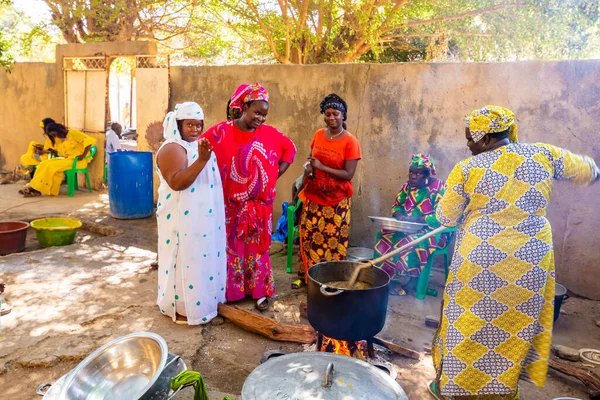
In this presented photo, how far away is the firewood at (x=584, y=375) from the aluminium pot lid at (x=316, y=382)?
1.79 metres

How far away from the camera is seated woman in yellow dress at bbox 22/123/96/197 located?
8422 millimetres

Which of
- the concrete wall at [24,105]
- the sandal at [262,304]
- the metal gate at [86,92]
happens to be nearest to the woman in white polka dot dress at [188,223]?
the sandal at [262,304]

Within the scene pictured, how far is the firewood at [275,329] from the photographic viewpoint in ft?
10.9

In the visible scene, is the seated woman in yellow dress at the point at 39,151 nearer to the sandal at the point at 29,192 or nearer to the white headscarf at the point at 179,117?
the sandal at the point at 29,192

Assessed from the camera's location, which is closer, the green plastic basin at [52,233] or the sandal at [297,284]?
the sandal at [297,284]

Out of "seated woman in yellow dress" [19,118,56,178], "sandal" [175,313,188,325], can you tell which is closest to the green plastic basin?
"sandal" [175,313,188,325]

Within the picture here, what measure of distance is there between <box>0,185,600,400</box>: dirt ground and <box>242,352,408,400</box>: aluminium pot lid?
1.09 m

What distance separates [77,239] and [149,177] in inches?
55.3

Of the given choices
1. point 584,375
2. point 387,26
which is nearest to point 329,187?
point 584,375

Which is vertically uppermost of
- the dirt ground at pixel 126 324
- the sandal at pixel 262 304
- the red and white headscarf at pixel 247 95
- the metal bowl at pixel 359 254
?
the red and white headscarf at pixel 247 95

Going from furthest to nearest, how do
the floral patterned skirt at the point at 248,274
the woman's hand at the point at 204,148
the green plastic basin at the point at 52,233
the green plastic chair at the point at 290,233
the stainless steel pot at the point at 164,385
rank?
the green plastic basin at the point at 52,233 → the green plastic chair at the point at 290,233 → the floral patterned skirt at the point at 248,274 → the woman's hand at the point at 204,148 → the stainless steel pot at the point at 164,385

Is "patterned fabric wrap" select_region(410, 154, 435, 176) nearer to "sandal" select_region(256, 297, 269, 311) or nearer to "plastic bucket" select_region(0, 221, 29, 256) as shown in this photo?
"sandal" select_region(256, 297, 269, 311)

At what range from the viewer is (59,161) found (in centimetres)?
845

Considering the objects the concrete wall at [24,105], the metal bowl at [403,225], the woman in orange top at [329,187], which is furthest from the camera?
the concrete wall at [24,105]
